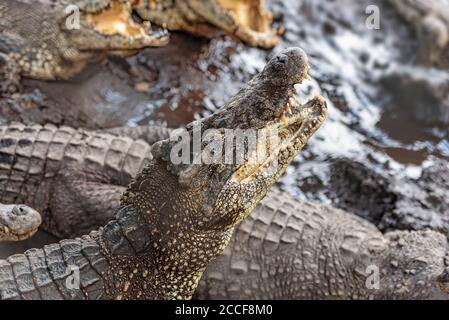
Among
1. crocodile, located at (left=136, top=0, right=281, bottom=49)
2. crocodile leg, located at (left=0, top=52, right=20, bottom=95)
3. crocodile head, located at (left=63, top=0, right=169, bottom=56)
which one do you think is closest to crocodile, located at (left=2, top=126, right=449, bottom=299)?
crocodile head, located at (left=63, top=0, right=169, bottom=56)

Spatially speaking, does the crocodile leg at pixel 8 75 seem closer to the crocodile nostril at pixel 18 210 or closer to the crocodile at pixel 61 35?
Result: the crocodile at pixel 61 35

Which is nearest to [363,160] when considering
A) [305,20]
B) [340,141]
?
[340,141]

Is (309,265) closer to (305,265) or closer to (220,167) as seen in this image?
(305,265)

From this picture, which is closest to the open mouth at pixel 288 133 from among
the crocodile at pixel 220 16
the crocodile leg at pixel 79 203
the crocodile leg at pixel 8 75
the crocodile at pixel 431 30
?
the crocodile leg at pixel 79 203

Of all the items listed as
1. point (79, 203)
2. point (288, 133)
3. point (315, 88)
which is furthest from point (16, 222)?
point (315, 88)

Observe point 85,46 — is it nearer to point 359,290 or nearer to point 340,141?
point 340,141
